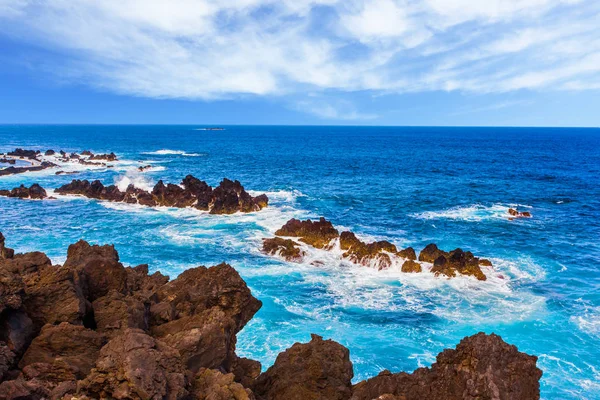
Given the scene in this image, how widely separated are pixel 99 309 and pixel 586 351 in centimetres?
2359

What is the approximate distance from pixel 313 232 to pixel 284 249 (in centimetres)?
486

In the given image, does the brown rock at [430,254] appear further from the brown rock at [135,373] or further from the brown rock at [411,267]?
the brown rock at [135,373]

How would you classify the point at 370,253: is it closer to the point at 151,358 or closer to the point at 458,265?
the point at 458,265

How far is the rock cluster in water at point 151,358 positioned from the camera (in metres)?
8.65

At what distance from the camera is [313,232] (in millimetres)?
39312

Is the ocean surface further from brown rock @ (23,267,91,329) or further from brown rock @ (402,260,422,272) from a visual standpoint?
brown rock @ (23,267,91,329)

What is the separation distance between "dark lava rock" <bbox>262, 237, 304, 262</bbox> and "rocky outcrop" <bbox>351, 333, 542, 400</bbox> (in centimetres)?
2370

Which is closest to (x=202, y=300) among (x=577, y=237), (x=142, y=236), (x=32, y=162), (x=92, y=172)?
(x=142, y=236)

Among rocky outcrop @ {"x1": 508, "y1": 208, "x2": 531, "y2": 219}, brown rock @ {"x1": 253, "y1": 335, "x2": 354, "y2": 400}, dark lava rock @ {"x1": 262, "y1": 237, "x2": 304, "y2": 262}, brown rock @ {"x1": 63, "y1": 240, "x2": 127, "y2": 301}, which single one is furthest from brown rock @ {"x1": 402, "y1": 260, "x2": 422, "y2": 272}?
rocky outcrop @ {"x1": 508, "y1": 208, "x2": 531, "y2": 219}

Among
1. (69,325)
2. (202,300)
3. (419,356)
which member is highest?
(69,325)

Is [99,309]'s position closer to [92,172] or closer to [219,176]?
[219,176]

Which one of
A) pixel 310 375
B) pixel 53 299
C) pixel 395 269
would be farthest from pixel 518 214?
pixel 53 299

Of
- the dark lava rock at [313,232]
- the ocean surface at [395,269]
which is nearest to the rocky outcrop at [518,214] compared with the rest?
the ocean surface at [395,269]

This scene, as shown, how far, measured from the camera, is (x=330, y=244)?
37.8 m
